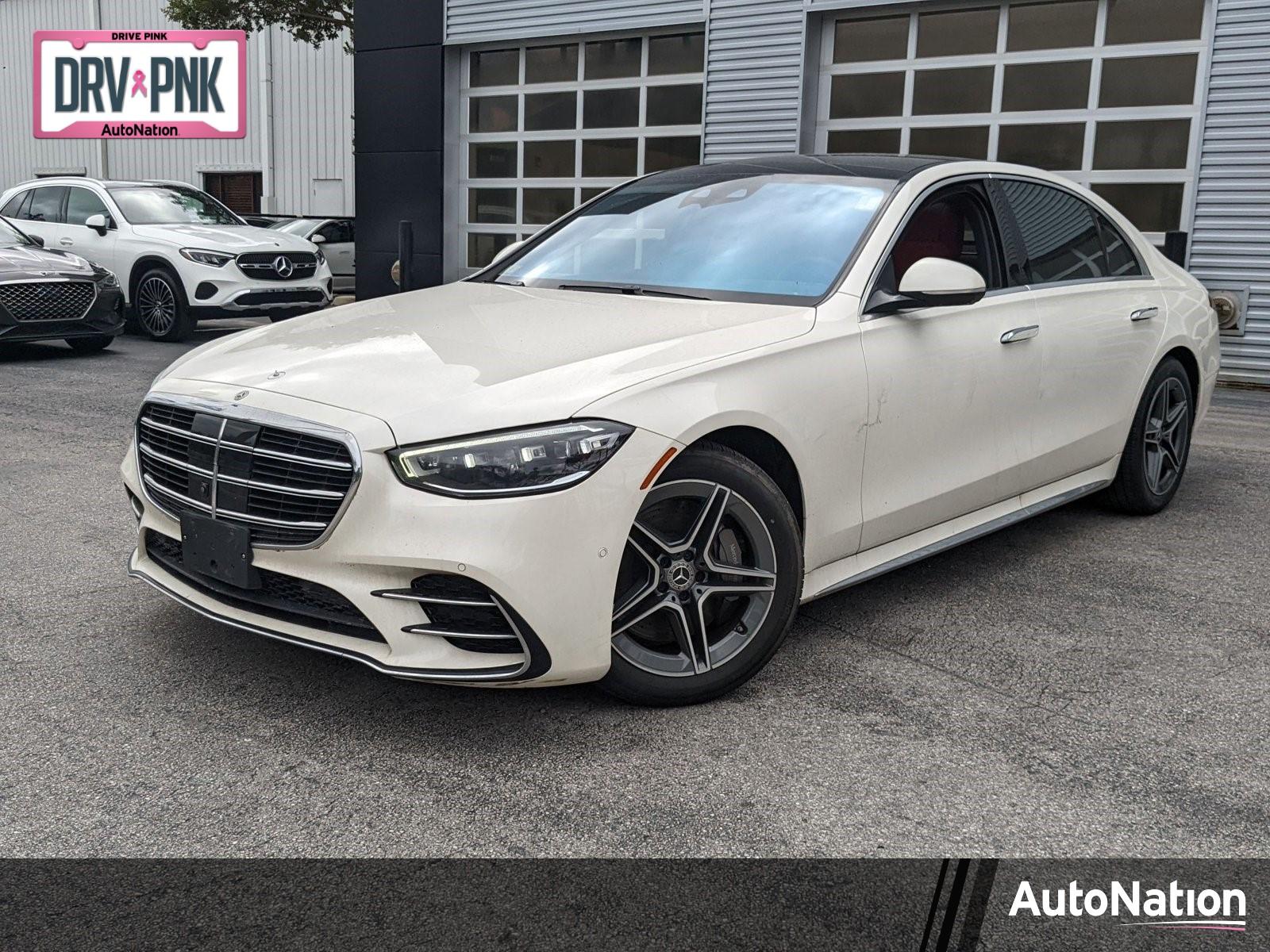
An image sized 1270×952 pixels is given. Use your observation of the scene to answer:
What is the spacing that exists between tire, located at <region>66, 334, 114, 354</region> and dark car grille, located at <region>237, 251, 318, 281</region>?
162cm

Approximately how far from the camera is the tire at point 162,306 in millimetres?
12984

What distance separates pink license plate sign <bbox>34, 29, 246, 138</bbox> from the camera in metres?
25.8

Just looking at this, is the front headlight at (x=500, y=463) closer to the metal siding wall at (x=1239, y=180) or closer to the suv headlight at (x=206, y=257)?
the metal siding wall at (x=1239, y=180)

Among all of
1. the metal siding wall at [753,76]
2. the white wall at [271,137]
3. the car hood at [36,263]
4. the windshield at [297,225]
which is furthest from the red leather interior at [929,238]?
the white wall at [271,137]

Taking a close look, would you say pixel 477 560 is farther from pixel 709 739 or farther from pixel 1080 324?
pixel 1080 324

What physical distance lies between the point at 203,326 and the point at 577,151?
4.85m

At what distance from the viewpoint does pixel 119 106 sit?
1102 inches

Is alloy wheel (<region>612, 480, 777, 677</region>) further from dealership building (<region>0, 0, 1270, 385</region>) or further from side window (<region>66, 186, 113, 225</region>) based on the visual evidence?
side window (<region>66, 186, 113, 225</region>)

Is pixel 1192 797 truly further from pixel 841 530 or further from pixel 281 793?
pixel 281 793

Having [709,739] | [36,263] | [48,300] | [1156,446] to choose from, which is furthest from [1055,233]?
[36,263]

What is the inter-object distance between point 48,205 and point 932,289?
13255 mm

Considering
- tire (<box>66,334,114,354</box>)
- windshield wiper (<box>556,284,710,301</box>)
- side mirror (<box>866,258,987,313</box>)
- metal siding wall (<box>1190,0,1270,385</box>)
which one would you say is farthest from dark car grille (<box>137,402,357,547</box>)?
metal siding wall (<box>1190,0,1270,385</box>)

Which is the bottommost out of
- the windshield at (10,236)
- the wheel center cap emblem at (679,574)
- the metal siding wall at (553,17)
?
the wheel center cap emblem at (679,574)

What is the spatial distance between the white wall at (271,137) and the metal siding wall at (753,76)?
638 inches
